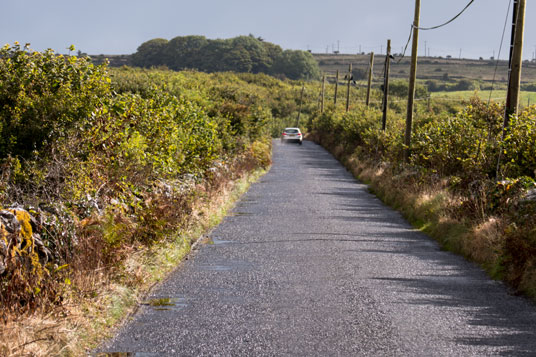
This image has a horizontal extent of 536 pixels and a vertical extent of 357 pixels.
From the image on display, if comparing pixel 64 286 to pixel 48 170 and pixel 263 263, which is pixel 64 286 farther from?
pixel 263 263

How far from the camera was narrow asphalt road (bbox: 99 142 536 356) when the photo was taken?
24.7 feet

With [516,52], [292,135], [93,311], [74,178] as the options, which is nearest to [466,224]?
[516,52]

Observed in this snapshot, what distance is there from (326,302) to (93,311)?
3206mm

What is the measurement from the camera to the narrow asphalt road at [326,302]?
Answer: 754 centimetres

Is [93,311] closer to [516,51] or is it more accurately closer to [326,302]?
[326,302]

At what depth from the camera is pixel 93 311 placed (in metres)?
8.07

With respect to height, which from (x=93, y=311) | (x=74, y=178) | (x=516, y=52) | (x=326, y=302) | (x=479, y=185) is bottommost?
(x=326, y=302)

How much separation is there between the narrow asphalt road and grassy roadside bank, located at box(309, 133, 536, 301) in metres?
0.33

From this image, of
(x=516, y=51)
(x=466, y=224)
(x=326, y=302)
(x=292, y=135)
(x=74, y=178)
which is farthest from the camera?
(x=292, y=135)

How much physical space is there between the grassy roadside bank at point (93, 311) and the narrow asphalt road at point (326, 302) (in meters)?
0.24

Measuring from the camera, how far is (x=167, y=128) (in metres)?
15.3

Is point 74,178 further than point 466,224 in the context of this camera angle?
No

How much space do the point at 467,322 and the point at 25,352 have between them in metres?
5.23

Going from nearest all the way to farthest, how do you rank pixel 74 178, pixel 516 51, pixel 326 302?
1. pixel 326 302
2. pixel 74 178
3. pixel 516 51
